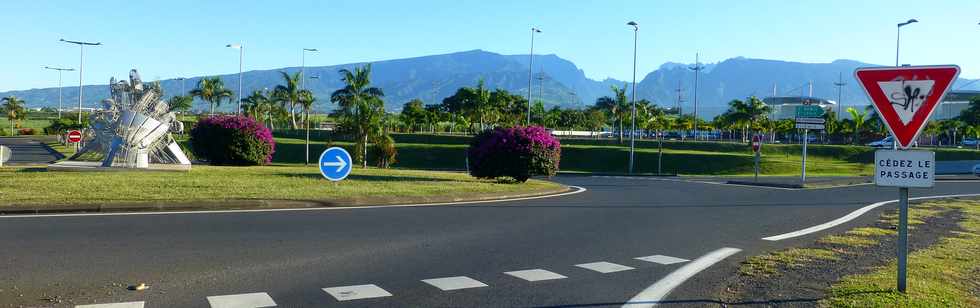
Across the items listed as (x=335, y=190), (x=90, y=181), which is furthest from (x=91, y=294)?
(x=90, y=181)

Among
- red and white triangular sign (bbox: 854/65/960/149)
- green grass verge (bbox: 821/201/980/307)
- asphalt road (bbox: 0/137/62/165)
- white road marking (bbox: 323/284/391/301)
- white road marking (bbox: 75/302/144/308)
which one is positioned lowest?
asphalt road (bbox: 0/137/62/165)

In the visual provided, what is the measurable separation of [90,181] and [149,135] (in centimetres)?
700

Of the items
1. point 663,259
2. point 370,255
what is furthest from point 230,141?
point 663,259

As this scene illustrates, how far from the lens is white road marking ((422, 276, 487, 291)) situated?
7027mm

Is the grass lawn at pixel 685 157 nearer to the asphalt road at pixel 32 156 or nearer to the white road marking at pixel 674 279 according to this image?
the asphalt road at pixel 32 156

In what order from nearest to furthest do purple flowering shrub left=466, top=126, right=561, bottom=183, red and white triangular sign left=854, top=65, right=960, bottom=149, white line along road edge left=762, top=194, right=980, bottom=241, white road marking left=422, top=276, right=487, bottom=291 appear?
1. red and white triangular sign left=854, top=65, right=960, bottom=149
2. white road marking left=422, top=276, right=487, bottom=291
3. white line along road edge left=762, top=194, right=980, bottom=241
4. purple flowering shrub left=466, top=126, right=561, bottom=183

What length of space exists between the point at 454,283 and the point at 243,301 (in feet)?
6.62

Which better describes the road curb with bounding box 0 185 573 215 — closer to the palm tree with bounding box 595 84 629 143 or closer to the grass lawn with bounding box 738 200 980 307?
the grass lawn with bounding box 738 200 980 307

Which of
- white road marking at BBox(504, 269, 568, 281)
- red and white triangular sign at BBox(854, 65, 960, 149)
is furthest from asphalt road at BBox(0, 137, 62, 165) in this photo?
red and white triangular sign at BBox(854, 65, 960, 149)

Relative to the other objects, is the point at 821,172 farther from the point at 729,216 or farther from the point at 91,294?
the point at 91,294

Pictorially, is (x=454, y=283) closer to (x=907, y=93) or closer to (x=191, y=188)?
(x=907, y=93)

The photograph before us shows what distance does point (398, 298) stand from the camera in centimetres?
650

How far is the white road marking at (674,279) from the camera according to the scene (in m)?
6.52

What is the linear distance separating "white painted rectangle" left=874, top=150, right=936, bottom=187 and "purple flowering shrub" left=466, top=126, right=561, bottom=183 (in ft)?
62.5
